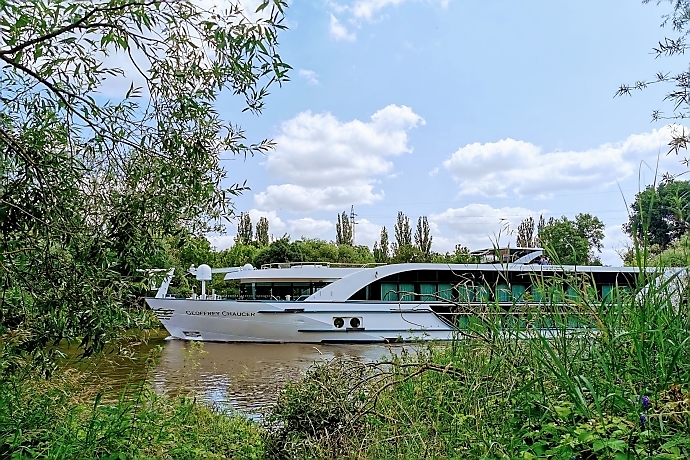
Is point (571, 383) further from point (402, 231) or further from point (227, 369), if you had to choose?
point (402, 231)

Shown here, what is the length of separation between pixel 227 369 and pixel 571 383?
30.7ft

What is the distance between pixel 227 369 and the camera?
1038cm

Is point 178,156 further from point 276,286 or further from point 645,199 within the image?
point 276,286

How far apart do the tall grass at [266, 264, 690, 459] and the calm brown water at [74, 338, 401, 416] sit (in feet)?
5.10

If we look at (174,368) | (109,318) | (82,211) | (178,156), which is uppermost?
(178,156)

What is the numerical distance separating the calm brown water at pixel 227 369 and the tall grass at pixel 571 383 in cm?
155

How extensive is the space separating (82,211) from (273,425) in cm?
211

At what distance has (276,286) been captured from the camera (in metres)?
16.8

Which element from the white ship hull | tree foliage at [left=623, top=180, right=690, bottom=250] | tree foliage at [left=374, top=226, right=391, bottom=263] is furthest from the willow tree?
tree foliage at [left=374, top=226, right=391, bottom=263]

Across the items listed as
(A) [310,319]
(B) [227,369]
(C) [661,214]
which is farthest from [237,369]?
(C) [661,214]

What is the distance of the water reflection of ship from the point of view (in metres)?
6.73

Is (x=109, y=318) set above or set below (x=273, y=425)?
above

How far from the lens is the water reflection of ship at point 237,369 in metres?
6.73

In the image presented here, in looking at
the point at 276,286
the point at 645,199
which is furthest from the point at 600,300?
the point at 276,286
